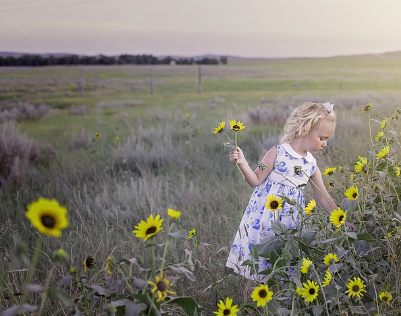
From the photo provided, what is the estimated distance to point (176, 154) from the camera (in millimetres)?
7379

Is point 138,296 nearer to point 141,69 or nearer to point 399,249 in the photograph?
point 399,249

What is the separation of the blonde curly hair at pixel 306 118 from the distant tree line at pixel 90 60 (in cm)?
1971

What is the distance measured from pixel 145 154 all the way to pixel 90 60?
2607 cm

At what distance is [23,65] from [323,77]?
1507 cm

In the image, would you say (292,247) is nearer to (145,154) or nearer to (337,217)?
(337,217)

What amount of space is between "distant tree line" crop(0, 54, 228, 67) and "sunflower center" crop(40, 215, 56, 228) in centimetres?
2116

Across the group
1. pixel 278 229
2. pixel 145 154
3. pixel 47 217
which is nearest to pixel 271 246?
pixel 278 229

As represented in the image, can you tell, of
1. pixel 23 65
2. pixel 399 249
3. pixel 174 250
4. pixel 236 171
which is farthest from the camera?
pixel 23 65

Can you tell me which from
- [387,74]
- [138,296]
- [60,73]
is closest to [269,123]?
[138,296]

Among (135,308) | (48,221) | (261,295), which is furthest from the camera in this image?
(261,295)

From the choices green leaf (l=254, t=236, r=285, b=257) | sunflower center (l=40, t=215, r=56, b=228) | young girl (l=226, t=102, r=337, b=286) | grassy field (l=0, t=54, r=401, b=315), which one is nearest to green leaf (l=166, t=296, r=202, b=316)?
grassy field (l=0, t=54, r=401, b=315)

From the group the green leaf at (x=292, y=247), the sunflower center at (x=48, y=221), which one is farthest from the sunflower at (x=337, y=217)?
the sunflower center at (x=48, y=221)

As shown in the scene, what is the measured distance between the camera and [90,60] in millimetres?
32188

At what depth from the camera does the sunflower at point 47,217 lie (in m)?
1.36
